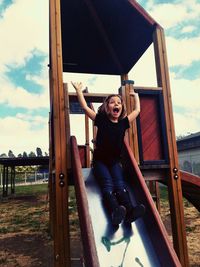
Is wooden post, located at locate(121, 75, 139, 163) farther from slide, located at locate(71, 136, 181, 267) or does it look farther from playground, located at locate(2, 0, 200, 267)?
slide, located at locate(71, 136, 181, 267)

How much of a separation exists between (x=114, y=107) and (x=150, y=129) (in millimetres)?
1258

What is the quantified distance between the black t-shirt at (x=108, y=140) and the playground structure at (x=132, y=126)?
0.95 feet

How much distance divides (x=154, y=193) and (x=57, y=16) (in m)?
5.56

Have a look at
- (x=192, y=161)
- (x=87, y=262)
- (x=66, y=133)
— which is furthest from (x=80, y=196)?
(x=192, y=161)

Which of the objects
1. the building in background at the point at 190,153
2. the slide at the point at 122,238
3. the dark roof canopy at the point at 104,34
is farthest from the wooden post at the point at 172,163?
the building in background at the point at 190,153

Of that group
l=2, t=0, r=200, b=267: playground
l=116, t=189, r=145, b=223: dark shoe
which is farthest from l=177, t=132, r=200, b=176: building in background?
l=116, t=189, r=145, b=223: dark shoe

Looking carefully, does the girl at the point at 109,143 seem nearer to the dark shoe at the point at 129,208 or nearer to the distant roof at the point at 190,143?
the dark shoe at the point at 129,208

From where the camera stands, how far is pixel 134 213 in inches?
108

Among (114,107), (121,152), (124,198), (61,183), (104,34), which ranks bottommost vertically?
(124,198)

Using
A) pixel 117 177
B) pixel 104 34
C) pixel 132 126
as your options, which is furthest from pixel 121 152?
pixel 104 34

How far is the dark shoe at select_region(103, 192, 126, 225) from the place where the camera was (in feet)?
8.72

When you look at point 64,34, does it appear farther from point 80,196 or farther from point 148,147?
point 80,196

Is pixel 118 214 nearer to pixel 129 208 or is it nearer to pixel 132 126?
pixel 129 208

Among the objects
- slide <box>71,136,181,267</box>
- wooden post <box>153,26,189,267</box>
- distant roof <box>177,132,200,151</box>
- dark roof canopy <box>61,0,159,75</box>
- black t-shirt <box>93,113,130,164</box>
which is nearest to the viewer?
slide <box>71,136,181,267</box>
